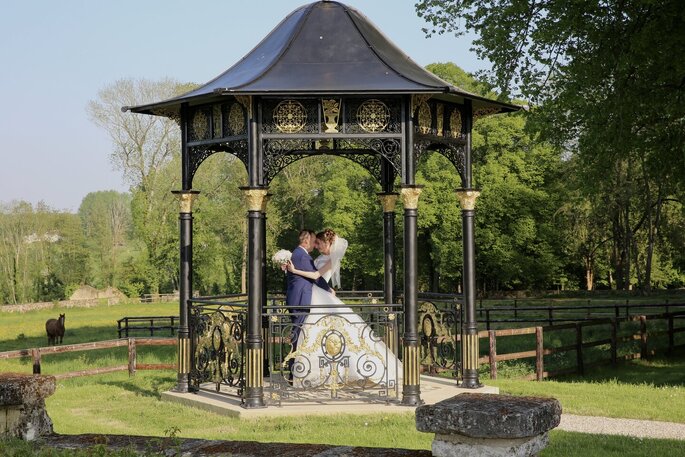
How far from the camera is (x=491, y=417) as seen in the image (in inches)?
183

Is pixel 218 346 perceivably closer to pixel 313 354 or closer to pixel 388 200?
pixel 313 354

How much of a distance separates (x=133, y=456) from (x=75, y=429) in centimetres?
640

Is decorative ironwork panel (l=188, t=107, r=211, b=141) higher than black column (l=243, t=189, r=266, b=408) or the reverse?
higher

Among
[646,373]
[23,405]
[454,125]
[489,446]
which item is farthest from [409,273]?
[646,373]

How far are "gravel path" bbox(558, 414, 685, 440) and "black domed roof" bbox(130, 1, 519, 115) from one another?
4.53m

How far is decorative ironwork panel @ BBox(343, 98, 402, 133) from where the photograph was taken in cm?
1200

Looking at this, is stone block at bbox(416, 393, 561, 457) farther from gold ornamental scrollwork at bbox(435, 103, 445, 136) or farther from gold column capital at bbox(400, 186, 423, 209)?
gold ornamental scrollwork at bbox(435, 103, 445, 136)

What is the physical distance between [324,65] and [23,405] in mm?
7615

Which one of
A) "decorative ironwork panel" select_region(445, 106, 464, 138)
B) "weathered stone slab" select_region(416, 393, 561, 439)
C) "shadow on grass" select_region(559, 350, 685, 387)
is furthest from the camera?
"shadow on grass" select_region(559, 350, 685, 387)

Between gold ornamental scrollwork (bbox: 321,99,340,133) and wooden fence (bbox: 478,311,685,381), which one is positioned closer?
gold ornamental scrollwork (bbox: 321,99,340,133)

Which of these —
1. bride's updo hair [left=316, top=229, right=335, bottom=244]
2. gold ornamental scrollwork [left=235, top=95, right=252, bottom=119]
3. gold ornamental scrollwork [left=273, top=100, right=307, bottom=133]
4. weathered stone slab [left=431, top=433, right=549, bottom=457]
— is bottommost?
weathered stone slab [left=431, top=433, right=549, bottom=457]

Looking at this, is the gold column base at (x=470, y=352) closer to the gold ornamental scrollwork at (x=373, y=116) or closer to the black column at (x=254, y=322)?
the black column at (x=254, y=322)

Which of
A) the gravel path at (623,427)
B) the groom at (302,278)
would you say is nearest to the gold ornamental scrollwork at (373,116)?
the groom at (302,278)

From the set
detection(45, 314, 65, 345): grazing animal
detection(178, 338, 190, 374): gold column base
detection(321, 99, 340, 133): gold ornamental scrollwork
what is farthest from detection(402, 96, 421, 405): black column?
detection(45, 314, 65, 345): grazing animal
